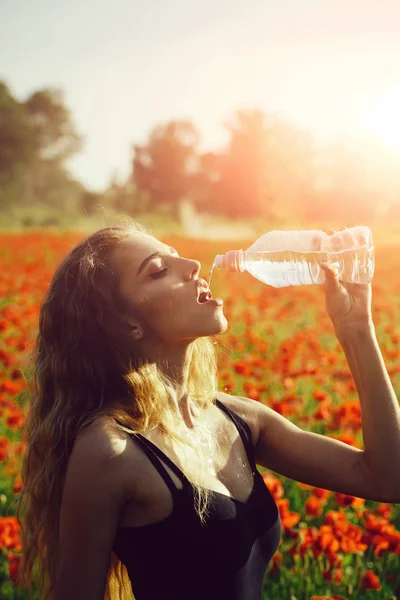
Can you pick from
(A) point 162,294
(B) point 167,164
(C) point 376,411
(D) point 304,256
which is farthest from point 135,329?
(B) point 167,164

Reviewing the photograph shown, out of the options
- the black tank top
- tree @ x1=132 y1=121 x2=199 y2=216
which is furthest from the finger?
tree @ x1=132 y1=121 x2=199 y2=216

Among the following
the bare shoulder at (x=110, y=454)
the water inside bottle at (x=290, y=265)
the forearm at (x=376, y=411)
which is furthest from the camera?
the water inside bottle at (x=290, y=265)

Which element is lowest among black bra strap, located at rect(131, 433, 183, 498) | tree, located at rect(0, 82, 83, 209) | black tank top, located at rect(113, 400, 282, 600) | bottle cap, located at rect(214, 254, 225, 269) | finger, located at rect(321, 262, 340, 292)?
black tank top, located at rect(113, 400, 282, 600)

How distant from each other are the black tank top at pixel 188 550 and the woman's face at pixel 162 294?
14.5 inches

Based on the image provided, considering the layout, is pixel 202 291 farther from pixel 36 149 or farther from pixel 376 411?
pixel 36 149

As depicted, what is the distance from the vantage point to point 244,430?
2.42m

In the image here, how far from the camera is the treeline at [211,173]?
152 feet

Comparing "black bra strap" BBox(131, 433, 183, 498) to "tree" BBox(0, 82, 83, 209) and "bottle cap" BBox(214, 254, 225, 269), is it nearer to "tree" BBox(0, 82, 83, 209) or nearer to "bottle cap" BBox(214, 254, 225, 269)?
"bottle cap" BBox(214, 254, 225, 269)

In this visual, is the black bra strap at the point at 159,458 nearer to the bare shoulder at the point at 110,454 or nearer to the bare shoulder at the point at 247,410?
the bare shoulder at the point at 110,454

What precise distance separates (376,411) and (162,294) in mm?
810

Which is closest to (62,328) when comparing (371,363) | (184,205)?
(371,363)

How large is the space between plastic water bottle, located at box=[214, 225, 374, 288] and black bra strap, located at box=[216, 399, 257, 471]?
19.8 inches

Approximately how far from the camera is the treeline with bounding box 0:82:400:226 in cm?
4644

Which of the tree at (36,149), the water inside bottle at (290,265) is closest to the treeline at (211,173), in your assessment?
the tree at (36,149)
